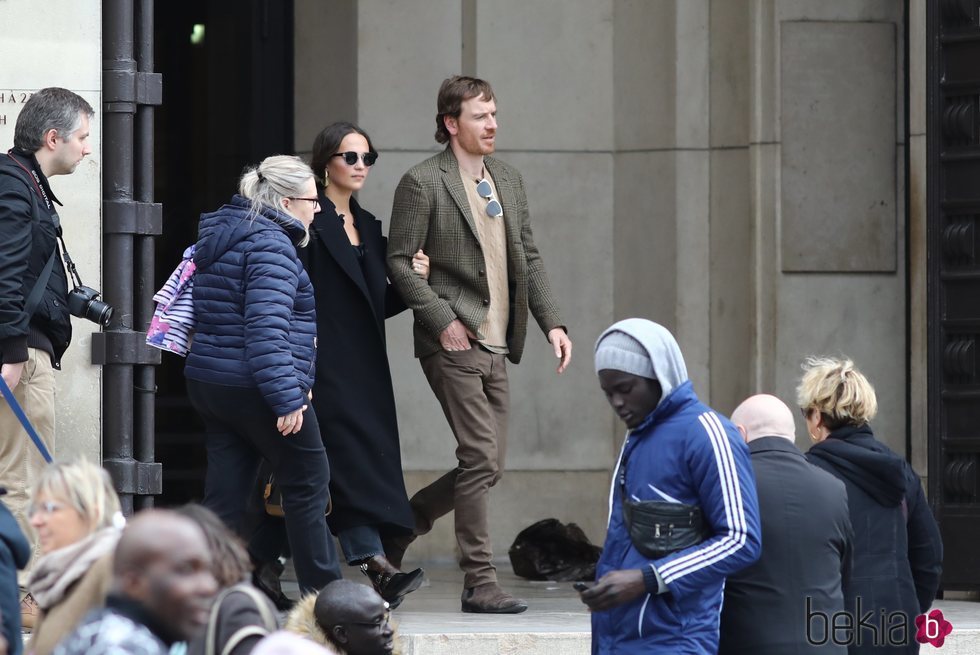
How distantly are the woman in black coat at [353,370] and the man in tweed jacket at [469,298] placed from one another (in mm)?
183

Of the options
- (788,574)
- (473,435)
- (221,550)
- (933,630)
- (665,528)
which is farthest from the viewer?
(473,435)

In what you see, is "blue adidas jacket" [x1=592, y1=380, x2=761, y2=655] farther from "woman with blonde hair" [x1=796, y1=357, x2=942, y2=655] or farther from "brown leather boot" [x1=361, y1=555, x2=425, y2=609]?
"brown leather boot" [x1=361, y1=555, x2=425, y2=609]

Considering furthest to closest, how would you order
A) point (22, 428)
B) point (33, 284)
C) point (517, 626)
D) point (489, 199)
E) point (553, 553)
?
point (553, 553), point (489, 199), point (517, 626), point (22, 428), point (33, 284)

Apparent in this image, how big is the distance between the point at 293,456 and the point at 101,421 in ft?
3.49

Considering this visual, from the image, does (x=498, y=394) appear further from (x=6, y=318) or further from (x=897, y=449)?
(x=897, y=449)

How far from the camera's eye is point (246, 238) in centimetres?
646

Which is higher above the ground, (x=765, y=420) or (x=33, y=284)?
(x=33, y=284)

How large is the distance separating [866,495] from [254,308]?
87.1 inches

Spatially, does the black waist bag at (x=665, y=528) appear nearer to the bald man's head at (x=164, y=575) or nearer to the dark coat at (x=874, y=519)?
the dark coat at (x=874, y=519)

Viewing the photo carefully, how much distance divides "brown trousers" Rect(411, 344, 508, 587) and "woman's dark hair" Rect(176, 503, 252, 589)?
3.73m

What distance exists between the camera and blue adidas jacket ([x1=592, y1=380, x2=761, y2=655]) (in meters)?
4.65

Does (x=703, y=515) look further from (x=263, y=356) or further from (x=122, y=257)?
(x=122, y=257)

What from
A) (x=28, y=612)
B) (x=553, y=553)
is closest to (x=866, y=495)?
(x=28, y=612)

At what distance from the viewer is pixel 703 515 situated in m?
4.73
